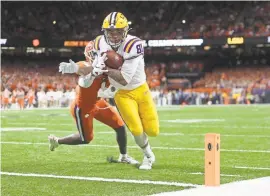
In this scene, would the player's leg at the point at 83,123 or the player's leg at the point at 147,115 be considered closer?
the player's leg at the point at 147,115

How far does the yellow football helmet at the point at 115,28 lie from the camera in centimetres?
591

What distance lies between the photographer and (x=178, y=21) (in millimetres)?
36656

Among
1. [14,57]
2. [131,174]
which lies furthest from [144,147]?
[14,57]

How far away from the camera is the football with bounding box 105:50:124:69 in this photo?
598 cm

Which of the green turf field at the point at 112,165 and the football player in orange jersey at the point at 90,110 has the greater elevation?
the football player in orange jersey at the point at 90,110

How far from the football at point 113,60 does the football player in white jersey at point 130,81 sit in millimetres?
53

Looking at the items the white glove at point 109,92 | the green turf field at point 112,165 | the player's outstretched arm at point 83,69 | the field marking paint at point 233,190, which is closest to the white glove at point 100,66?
the player's outstretched arm at point 83,69

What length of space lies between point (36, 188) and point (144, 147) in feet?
5.34

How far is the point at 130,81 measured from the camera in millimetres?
6105

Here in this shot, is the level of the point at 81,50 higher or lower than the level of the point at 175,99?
higher

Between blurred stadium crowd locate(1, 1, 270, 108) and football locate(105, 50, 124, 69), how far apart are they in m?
25.5

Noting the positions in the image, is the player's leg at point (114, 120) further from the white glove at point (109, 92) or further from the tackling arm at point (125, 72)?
the tackling arm at point (125, 72)

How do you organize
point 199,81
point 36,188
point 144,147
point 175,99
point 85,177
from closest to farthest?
point 36,188 → point 85,177 → point 144,147 → point 175,99 → point 199,81

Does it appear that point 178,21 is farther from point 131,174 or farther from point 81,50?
point 131,174
